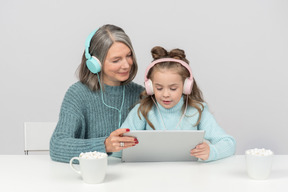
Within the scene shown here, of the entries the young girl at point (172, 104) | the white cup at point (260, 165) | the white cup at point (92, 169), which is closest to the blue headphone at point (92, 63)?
the young girl at point (172, 104)

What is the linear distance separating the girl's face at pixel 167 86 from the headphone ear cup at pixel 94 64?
0.27 meters

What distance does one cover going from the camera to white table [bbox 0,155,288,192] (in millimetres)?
1426

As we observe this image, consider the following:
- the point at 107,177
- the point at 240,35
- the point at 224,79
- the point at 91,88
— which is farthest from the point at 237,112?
the point at 107,177

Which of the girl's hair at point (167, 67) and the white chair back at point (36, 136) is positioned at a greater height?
the girl's hair at point (167, 67)

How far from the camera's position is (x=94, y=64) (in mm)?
2018

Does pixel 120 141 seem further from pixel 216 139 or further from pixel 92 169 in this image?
pixel 216 139

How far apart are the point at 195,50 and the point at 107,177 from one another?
195cm

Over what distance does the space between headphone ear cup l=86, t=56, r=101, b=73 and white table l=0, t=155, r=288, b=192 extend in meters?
0.46

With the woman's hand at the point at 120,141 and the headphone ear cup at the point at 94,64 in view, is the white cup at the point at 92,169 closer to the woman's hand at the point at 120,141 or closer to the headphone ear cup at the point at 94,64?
the woman's hand at the point at 120,141

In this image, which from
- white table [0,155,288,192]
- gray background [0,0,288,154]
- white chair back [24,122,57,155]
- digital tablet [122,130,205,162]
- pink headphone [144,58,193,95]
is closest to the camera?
white table [0,155,288,192]

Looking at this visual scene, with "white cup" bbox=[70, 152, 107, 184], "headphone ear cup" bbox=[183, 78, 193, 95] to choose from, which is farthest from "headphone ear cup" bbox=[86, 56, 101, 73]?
"white cup" bbox=[70, 152, 107, 184]

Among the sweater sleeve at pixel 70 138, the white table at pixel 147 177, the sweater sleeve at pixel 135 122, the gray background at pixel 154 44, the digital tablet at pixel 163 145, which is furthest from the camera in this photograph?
the gray background at pixel 154 44

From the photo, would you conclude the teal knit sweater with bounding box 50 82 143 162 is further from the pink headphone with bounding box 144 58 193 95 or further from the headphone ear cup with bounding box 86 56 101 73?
the pink headphone with bounding box 144 58 193 95

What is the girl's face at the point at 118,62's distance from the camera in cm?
202
